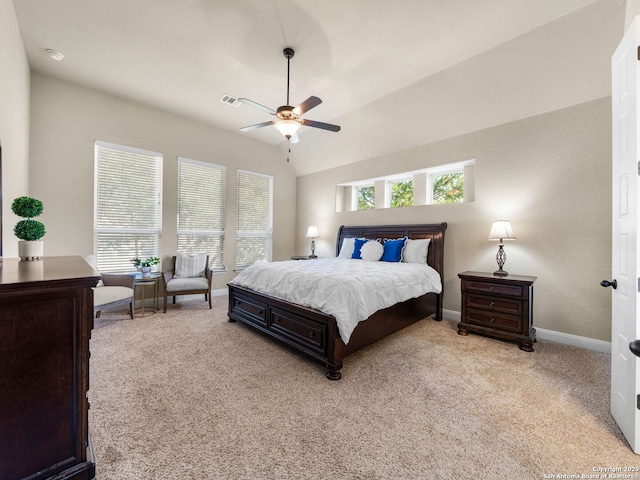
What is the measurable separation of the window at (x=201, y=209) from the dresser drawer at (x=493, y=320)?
4.49 meters

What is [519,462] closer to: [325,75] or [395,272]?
[395,272]

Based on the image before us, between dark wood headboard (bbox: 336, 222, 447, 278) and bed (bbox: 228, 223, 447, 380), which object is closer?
bed (bbox: 228, 223, 447, 380)

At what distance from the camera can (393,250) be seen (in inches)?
173

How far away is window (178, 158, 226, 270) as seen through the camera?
5020mm

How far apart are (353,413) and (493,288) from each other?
2373mm

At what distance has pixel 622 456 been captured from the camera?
1553 mm

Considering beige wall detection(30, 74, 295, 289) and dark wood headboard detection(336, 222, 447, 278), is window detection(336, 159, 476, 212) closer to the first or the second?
dark wood headboard detection(336, 222, 447, 278)

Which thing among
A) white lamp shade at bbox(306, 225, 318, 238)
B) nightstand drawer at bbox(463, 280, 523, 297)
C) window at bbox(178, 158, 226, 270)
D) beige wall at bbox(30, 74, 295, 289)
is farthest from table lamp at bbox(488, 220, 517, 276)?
beige wall at bbox(30, 74, 295, 289)

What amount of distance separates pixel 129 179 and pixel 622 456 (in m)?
6.09

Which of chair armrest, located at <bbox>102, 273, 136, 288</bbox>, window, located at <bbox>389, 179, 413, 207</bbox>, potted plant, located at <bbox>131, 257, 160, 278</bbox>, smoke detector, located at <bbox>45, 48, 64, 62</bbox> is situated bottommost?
chair armrest, located at <bbox>102, 273, 136, 288</bbox>

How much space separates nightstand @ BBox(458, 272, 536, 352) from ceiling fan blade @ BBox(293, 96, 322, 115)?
274cm

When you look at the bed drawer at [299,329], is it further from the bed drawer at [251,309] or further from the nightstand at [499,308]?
the nightstand at [499,308]

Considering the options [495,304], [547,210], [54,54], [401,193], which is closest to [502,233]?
[547,210]

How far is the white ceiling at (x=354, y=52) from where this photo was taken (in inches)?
99.5
